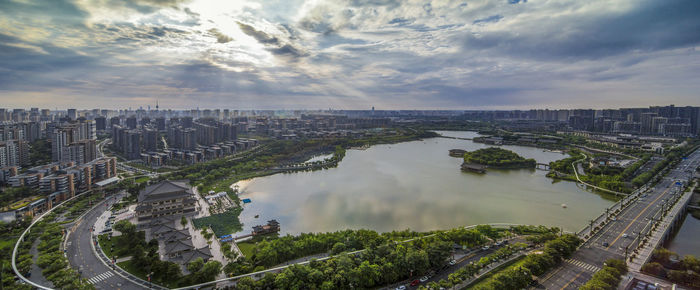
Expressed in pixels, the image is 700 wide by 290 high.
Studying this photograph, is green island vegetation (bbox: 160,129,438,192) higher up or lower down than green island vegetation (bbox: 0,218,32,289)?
higher up

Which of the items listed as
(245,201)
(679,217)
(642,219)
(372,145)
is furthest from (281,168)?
(679,217)

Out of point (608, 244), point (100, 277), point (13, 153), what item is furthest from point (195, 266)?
point (13, 153)

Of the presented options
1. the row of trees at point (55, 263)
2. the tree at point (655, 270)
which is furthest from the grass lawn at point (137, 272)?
the tree at point (655, 270)

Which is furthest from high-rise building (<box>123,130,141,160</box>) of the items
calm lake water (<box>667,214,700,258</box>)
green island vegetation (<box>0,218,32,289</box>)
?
calm lake water (<box>667,214,700,258</box>)

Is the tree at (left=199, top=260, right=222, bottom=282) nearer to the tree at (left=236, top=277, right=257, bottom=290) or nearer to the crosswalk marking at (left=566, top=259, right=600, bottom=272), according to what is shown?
the tree at (left=236, top=277, right=257, bottom=290)

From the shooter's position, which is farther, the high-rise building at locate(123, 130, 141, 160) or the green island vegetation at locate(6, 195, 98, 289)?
the high-rise building at locate(123, 130, 141, 160)

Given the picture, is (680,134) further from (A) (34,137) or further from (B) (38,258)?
(A) (34,137)
